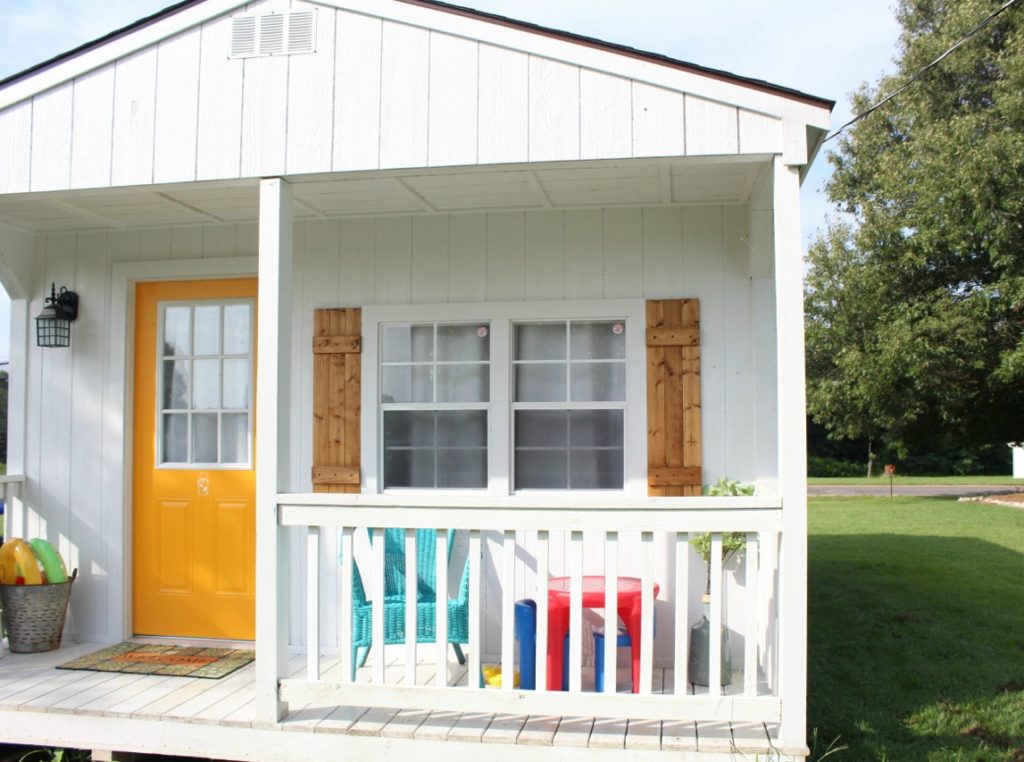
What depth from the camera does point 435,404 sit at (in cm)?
493

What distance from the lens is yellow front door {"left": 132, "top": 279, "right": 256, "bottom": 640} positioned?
507 cm

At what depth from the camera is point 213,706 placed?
3840 mm

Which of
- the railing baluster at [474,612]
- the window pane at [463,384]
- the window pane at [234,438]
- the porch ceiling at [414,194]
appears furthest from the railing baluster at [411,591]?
the window pane at [234,438]

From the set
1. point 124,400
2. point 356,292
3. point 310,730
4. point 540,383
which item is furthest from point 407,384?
point 310,730

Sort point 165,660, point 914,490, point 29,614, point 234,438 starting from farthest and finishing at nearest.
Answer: point 914,490 → point 234,438 → point 29,614 → point 165,660

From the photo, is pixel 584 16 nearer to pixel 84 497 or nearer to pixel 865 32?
pixel 84 497

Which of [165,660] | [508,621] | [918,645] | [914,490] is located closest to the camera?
[508,621]

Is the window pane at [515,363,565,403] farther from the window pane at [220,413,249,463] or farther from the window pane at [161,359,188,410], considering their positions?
the window pane at [161,359,188,410]

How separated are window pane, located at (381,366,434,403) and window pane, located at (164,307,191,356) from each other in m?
1.22

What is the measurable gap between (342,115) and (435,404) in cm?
174

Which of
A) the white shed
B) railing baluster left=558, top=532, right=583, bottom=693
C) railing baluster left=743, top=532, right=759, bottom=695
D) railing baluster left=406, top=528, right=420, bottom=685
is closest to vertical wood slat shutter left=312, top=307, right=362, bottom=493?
the white shed

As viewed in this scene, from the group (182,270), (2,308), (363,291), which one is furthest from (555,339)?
(2,308)

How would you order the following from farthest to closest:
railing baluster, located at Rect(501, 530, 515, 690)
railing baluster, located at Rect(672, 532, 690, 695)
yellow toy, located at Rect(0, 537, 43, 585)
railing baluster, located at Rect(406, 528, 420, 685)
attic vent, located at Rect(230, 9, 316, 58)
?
yellow toy, located at Rect(0, 537, 43, 585) < attic vent, located at Rect(230, 9, 316, 58) < railing baluster, located at Rect(406, 528, 420, 685) < railing baluster, located at Rect(501, 530, 515, 690) < railing baluster, located at Rect(672, 532, 690, 695)

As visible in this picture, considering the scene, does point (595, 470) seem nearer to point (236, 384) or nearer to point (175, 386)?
point (236, 384)
